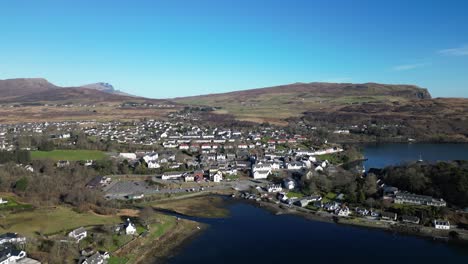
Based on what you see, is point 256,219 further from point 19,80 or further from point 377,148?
point 19,80

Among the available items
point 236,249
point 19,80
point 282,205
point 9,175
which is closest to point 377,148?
point 282,205

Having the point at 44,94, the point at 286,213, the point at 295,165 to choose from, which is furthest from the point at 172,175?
the point at 44,94

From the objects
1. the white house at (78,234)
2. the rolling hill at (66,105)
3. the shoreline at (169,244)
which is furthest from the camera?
the rolling hill at (66,105)

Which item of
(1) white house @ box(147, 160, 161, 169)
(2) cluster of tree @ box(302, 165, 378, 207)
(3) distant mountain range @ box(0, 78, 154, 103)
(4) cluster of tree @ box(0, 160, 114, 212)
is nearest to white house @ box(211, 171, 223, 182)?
(1) white house @ box(147, 160, 161, 169)

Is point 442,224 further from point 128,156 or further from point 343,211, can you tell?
point 128,156

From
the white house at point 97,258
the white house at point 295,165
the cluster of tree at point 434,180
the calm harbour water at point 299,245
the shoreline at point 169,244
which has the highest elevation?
the cluster of tree at point 434,180

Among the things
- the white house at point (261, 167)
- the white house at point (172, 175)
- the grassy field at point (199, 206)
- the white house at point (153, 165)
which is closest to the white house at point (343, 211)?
the grassy field at point (199, 206)

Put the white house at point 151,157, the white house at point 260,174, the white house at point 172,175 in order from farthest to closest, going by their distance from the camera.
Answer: the white house at point 151,157 < the white house at point 260,174 < the white house at point 172,175

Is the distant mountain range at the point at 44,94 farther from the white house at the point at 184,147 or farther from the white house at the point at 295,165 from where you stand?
the white house at the point at 295,165
